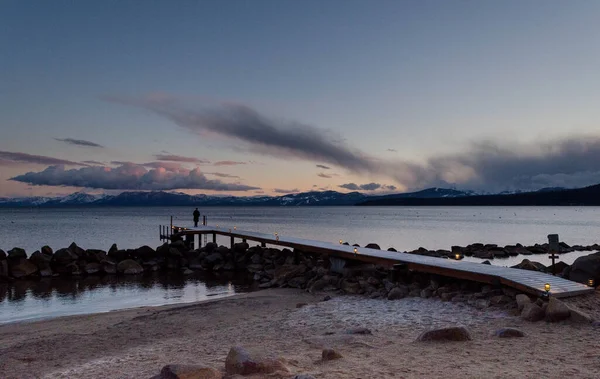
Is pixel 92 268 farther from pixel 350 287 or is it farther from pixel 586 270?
pixel 586 270

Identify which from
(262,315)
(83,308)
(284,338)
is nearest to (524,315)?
(284,338)

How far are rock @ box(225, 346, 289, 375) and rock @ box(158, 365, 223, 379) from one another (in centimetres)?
31

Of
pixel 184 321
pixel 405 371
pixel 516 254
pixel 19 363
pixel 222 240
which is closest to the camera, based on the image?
pixel 405 371

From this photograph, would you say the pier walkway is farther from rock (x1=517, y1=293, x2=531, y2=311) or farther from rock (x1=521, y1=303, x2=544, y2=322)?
rock (x1=521, y1=303, x2=544, y2=322)

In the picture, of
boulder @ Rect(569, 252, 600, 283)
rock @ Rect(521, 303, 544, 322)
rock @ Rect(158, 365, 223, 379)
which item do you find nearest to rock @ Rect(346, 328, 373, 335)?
rock @ Rect(521, 303, 544, 322)

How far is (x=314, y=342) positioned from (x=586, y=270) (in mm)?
9094

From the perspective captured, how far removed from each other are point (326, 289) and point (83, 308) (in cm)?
899

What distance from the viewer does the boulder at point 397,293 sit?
1355cm

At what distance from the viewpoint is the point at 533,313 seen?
9570 mm

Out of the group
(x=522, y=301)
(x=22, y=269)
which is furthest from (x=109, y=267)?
(x=522, y=301)

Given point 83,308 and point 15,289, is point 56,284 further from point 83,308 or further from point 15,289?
point 83,308

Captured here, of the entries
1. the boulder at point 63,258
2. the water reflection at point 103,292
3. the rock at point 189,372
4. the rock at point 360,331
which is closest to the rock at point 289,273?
the water reflection at point 103,292

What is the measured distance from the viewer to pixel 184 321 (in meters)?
12.7

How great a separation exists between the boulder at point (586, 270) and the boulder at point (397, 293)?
482cm
